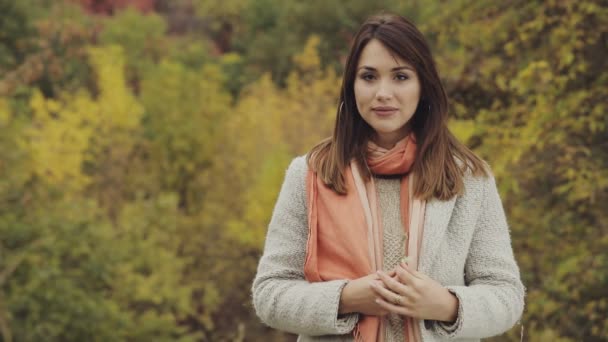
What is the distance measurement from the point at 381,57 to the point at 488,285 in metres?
0.60

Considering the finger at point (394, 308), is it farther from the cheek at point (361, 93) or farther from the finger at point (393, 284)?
the cheek at point (361, 93)

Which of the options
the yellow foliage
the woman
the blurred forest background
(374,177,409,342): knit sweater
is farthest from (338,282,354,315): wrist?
the yellow foliage

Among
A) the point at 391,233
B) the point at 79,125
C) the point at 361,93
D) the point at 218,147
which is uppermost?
the point at 361,93

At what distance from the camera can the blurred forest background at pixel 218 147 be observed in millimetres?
6090

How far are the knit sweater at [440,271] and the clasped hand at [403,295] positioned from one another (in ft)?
0.14

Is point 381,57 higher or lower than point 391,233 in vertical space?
higher

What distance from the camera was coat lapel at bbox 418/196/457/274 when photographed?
79.3 inches

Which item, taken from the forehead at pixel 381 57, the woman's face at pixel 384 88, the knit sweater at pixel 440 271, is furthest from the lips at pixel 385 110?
the knit sweater at pixel 440 271

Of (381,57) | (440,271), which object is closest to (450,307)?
(440,271)

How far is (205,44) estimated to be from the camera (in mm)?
32375

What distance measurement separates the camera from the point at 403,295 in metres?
1.91

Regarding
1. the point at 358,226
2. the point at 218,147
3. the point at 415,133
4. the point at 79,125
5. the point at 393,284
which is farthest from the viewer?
the point at 218,147

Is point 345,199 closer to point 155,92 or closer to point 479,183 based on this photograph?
point 479,183

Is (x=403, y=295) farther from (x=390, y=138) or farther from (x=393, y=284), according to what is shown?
(x=390, y=138)
